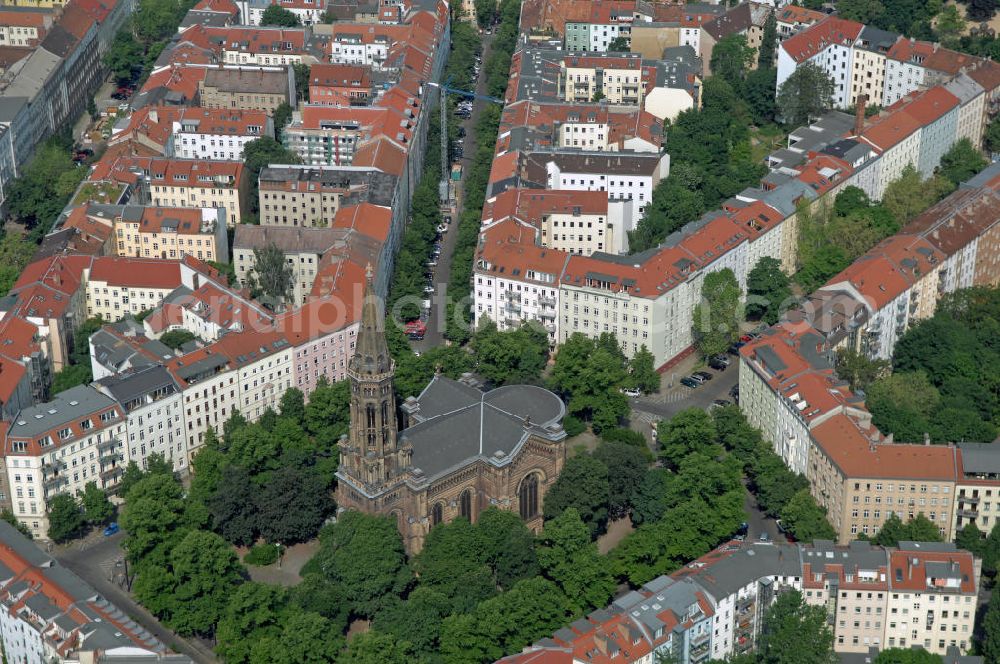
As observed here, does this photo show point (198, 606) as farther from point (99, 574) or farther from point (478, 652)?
point (478, 652)

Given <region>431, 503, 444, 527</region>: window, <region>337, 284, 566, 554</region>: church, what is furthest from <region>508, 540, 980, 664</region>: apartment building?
<region>431, 503, 444, 527</region>: window

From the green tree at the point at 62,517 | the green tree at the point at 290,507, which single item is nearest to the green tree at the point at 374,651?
Answer: the green tree at the point at 290,507

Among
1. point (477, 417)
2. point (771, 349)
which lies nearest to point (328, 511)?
point (477, 417)

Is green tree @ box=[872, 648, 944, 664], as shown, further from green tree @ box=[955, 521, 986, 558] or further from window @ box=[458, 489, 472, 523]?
window @ box=[458, 489, 472, 523]

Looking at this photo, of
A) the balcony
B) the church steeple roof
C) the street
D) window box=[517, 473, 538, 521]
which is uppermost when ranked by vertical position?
the church steeple roof

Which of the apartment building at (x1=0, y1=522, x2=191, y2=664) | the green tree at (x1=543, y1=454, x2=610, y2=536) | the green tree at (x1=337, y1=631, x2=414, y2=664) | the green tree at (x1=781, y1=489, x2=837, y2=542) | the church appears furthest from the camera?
the green tree at (x1=543, y1=454, x2=610, y2=536)
